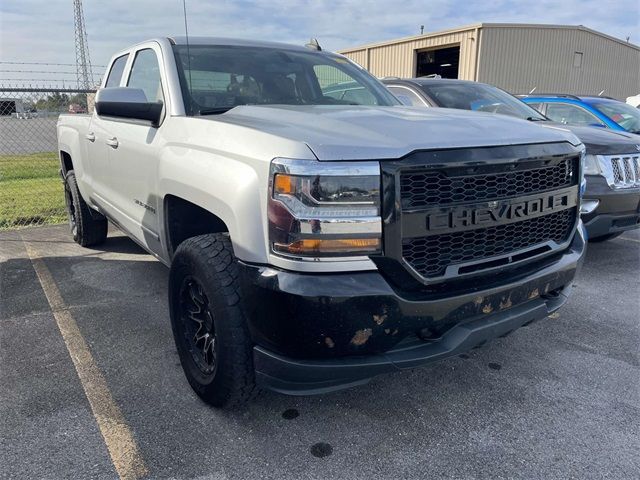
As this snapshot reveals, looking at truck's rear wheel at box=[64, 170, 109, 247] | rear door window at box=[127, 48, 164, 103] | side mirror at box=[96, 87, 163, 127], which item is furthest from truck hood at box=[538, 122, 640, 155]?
truck's rear wheel at box=[64, 170, 109, 247]

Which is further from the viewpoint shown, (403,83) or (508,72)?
(508,72)

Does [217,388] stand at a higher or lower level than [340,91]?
lower

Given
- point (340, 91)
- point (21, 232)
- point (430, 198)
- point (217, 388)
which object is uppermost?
point (340, 91)

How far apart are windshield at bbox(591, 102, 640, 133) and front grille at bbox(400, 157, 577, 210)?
5772 mm

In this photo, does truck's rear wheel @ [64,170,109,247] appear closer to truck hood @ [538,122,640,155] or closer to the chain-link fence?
the chain-link fence

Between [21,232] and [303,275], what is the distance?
5.65 metres

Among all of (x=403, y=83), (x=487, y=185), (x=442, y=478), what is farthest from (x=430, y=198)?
(x=403, y=83)

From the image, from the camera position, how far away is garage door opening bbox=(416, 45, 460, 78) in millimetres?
25594

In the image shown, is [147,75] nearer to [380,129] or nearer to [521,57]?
[380,129]

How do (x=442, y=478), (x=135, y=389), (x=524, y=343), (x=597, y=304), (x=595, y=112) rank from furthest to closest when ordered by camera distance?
(x=595, y=112)
(x=597, y=304)
(x=524, y=343)
(x=135, y=389)
(x=442, y=478)

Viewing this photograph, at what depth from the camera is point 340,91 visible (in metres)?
3.81

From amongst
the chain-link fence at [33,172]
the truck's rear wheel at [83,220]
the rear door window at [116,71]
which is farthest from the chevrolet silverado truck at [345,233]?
the chain-link fence at [33,172]

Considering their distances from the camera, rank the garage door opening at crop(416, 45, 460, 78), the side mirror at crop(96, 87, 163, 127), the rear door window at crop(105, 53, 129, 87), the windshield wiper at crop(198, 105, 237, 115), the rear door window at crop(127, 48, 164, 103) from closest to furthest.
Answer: the side mirror at crop(96, 87, 163, 127), the windshield wiper at crop(198, 105, 237, 115), the rear door window at crop(127, 48, 164, 103), the rear door window at crop(105, 53, 129, 87), the garage door opening at crop(416, 45, 460, 78)

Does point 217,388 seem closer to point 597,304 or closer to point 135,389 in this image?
point 135,389
